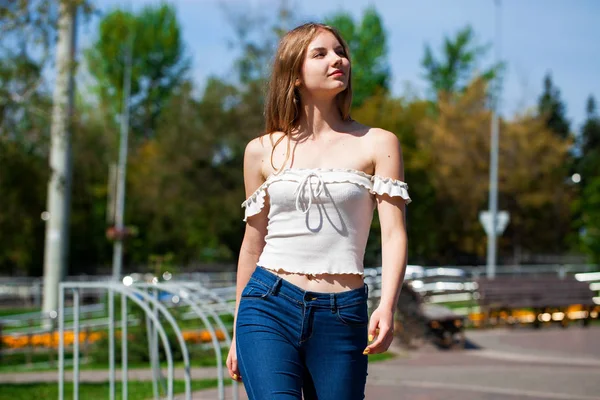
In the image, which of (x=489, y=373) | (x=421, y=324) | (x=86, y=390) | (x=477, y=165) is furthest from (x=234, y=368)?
(x=477, y=165)

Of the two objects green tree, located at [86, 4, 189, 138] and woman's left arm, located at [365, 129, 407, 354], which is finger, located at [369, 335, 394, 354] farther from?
green tree, located at [86, 4, 189, 138]

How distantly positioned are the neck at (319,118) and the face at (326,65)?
6 centimetres

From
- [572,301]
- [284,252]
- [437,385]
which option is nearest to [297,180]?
[284,252]

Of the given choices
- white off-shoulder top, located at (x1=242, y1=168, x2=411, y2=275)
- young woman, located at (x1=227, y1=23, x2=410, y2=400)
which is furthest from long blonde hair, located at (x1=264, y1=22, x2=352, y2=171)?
white off-shoulder top, located at (x1=242, y1=168, x2=411, y2=275)

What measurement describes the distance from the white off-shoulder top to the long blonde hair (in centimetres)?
17

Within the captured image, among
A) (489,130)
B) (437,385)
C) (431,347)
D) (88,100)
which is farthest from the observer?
(88,100)

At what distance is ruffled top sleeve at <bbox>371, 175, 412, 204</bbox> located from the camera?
322 centimetres

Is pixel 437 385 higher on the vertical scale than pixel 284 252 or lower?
lower

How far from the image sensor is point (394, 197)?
323 cm

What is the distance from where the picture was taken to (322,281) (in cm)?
318

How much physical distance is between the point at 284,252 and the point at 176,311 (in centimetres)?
885

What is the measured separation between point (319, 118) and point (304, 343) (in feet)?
2.61

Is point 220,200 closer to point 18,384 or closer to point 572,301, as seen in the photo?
point 572,301

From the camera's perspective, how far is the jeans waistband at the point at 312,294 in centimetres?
314
